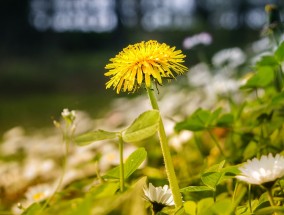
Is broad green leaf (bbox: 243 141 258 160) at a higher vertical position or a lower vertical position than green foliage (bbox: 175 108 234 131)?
lower

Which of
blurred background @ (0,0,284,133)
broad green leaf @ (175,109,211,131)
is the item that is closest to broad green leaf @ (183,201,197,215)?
broad green leaf @ (175,109,211,131)

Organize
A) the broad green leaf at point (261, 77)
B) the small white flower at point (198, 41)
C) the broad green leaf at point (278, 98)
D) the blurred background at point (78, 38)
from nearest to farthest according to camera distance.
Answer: the broad green leaf at point (278, 98), the broad green leaf at point (261, 77), the small white flower at point (198, 41), the blurred background at point (78, 38)

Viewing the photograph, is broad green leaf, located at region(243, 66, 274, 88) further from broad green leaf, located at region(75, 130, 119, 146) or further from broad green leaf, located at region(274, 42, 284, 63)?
broad green leaf, located at region(75, 130, 119, 146)

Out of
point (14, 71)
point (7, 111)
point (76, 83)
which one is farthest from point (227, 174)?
point (14, 71)

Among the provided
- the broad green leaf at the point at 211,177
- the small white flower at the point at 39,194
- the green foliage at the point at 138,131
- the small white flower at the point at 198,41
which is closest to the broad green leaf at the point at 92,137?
the green foliage at the point at 138,131

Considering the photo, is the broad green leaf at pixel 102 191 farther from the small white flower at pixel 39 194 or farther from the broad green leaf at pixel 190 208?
the small white flower at pixel 39 194

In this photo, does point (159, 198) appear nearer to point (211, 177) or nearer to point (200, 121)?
point (211, 177)

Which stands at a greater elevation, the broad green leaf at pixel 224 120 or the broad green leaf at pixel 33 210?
the broad green leaf at pixel 224 120
